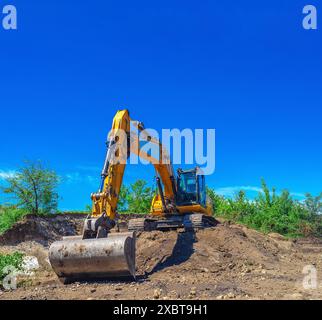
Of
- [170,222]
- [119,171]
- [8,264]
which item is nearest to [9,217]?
[170,222]

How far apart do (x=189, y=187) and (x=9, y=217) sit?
435 inches

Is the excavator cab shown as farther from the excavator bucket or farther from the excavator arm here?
the excavator bucket

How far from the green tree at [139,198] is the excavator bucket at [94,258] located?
2555cm

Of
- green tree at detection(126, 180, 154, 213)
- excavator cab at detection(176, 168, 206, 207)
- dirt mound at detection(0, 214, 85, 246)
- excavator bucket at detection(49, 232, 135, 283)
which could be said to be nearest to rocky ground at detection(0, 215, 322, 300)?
excavator bucket at detection(49, 232, 135, 283)

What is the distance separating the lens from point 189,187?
16.8 metres

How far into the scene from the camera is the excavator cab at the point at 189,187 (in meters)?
16.6

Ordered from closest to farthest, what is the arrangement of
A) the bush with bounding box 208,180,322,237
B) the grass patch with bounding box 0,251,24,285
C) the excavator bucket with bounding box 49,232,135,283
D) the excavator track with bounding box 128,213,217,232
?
1. the excavator bucket with bounding box 49,232,135,283
2. the grass patch with bounding box 0,251,24,285
3. the excavator track with bounding box 128,213,217,232
4. the bush with bounding box 208,180,322,237

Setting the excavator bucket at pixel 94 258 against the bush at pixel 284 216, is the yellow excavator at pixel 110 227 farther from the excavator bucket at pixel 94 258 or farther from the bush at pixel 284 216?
the bush at pixel 284 216

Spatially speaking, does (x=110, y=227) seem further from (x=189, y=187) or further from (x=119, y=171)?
(x=189, y=187)

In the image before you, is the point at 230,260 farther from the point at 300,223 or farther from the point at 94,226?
the point at 300,223

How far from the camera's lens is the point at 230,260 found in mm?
12766

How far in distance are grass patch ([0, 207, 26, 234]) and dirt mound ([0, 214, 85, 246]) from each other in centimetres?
53

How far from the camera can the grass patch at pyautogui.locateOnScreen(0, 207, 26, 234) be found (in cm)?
2202
